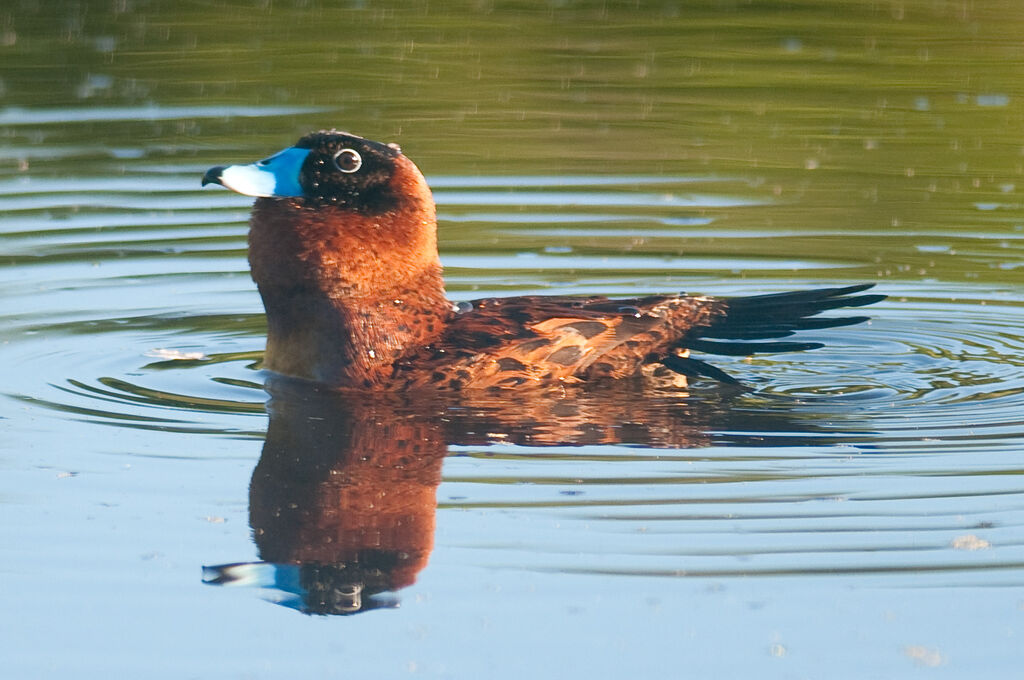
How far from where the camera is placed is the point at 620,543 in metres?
4.87

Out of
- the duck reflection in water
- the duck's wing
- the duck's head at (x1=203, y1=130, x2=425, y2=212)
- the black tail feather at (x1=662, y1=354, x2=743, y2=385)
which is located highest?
the duck's head at (x1=203, y1=130, x2=425, y2=212)

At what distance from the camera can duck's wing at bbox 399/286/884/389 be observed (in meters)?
6.57

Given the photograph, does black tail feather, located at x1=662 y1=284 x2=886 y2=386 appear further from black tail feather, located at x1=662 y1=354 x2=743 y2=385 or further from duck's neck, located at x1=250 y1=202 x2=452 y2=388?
duck's neck, located at x1=250 y1=202 x2=452 y2=388

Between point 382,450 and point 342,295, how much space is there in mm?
995

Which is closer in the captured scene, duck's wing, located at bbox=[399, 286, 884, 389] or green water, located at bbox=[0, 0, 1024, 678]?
green water, located at bbox=[0, 0, 1024, 678]

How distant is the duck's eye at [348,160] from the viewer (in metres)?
6.75

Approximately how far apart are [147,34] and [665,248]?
27.0 ft

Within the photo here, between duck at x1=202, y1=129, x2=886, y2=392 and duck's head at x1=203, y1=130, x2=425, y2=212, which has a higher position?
duck's head at x1=203, y1=130, x2=425, y2=212

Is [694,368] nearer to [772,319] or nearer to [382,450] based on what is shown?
[772,319]

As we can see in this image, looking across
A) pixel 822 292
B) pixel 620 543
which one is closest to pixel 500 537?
pixel 620 543

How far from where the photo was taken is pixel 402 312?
6.70m

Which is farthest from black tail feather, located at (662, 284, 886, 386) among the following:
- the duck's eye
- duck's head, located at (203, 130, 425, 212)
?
the duck's eye

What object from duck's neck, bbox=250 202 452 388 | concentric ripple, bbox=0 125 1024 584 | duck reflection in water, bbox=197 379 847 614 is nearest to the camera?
duck reflection in water, bbox=197 379 847 614

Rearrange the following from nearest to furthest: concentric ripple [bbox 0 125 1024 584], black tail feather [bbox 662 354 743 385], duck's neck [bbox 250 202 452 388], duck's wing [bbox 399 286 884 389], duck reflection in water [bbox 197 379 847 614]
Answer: duck reflection in water [bbox 197 379 847 614] → concentric ripple [bbox 0 125 1024 584] → duck's wing [bbox 399 286 884 389] → duck's neck [bbox 250 202 452 388] → black tail feather [bbox 662 354 743 385]
